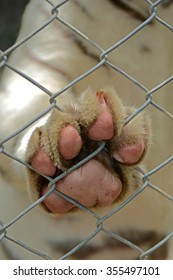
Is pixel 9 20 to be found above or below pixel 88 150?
above

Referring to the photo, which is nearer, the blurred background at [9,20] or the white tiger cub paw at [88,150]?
the white tiger cub paw at [88,150]

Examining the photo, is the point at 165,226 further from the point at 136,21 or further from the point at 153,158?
the point at 136,21

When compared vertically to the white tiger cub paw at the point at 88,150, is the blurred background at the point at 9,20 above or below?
above

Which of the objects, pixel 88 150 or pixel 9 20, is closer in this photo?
pixel 88 150

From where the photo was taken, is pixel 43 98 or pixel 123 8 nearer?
pixel 43 98

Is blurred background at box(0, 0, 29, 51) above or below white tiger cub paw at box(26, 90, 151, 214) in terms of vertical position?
above

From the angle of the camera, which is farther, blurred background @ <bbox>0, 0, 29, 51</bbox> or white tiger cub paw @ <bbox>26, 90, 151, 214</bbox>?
blurred background @ <bbox>0, 0, 29, 51</bbox>

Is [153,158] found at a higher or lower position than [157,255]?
higher
